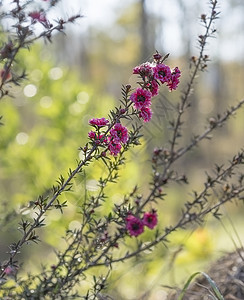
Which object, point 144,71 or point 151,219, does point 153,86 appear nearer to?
point 144,71

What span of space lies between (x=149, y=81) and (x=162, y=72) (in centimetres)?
4

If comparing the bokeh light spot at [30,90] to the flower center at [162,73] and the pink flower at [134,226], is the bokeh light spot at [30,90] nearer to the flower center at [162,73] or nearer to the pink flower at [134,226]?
the pink flower at [134,226]

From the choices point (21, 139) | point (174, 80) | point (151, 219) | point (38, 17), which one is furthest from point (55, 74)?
point (174, 80)

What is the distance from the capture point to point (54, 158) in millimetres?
5137

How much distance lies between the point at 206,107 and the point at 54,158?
2642 cm

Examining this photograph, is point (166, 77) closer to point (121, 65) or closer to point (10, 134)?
point (10, 134)

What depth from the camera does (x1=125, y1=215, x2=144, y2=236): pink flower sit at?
1.73 metres

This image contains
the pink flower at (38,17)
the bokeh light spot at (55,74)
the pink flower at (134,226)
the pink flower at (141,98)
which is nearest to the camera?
the pink flower at (141,98)

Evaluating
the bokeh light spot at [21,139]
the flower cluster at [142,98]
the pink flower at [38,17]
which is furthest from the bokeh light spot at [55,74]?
the flower cluster at [142,98]

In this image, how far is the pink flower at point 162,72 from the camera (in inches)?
51.9

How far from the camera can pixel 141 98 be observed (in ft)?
4.32

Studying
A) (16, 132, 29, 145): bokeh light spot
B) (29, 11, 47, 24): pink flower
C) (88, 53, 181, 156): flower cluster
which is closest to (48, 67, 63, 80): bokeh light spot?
(16, 132, 29, 145): bokeh light spot

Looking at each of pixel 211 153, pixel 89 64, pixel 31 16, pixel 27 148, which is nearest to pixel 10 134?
pixel 27 148

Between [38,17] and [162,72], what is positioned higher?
[38,17]
